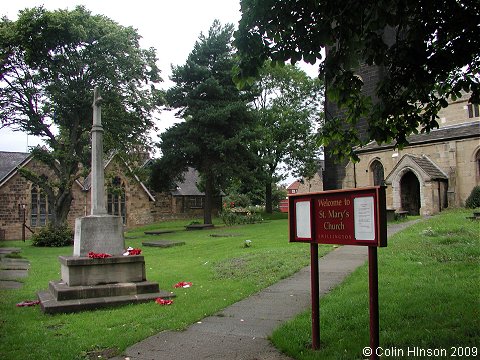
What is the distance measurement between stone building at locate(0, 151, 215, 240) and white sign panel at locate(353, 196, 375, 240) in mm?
27313

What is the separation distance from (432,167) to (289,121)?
70.3ft

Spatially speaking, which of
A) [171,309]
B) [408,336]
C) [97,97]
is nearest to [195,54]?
[97,97]

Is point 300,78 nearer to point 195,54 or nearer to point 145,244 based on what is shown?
point 195,54

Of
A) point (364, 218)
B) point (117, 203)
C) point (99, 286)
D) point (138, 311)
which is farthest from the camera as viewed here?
point (117, 203)

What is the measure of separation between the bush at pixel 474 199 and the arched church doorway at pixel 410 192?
466 cm

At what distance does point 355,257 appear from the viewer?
1159 cm

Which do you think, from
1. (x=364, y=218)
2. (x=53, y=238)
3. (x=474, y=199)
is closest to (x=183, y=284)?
(x=364, y=218)

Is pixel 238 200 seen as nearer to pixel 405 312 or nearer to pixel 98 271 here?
pixel 98 271

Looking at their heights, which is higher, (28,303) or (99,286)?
(99,286)

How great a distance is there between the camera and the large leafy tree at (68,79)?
25.2 m

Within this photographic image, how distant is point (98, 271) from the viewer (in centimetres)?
891

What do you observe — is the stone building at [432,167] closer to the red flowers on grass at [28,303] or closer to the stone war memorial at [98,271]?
the stone war memorial at [98,271]

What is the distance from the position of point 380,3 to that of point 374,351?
387 centimetres

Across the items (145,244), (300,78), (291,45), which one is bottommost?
(145,244)
